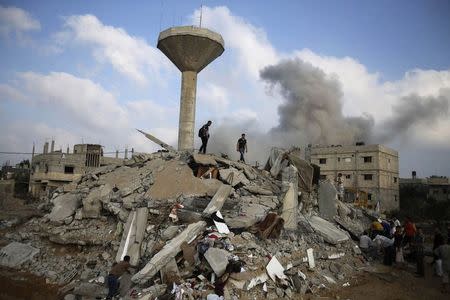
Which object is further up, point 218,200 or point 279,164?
point 279,164

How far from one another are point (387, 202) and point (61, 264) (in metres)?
32.2

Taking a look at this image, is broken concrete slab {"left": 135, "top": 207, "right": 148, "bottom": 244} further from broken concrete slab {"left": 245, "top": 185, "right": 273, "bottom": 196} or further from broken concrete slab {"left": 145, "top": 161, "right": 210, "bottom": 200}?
broken concrete slab {"left": 245, "top": 185, "right": 273, "bottom": 196}

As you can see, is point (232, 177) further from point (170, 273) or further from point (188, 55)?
point (188, 55)

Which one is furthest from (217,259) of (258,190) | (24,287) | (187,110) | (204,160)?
(187,110)

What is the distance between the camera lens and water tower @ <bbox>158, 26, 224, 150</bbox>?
61.6ft

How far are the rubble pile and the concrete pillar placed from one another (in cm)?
617

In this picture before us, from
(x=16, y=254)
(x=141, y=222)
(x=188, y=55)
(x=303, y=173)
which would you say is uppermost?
(x=188, y=55)

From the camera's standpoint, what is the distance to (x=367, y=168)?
34094 mm

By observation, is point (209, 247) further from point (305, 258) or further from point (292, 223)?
Answer: point (292, 223)

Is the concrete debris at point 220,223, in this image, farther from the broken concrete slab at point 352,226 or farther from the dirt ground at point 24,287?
the broken concrete slab at point 352,226

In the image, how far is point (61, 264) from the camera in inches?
368

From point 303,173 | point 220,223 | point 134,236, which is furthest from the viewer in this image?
point 303,173

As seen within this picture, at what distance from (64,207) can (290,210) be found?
7.44 metres

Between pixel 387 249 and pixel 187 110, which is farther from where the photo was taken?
pixel 187 110
